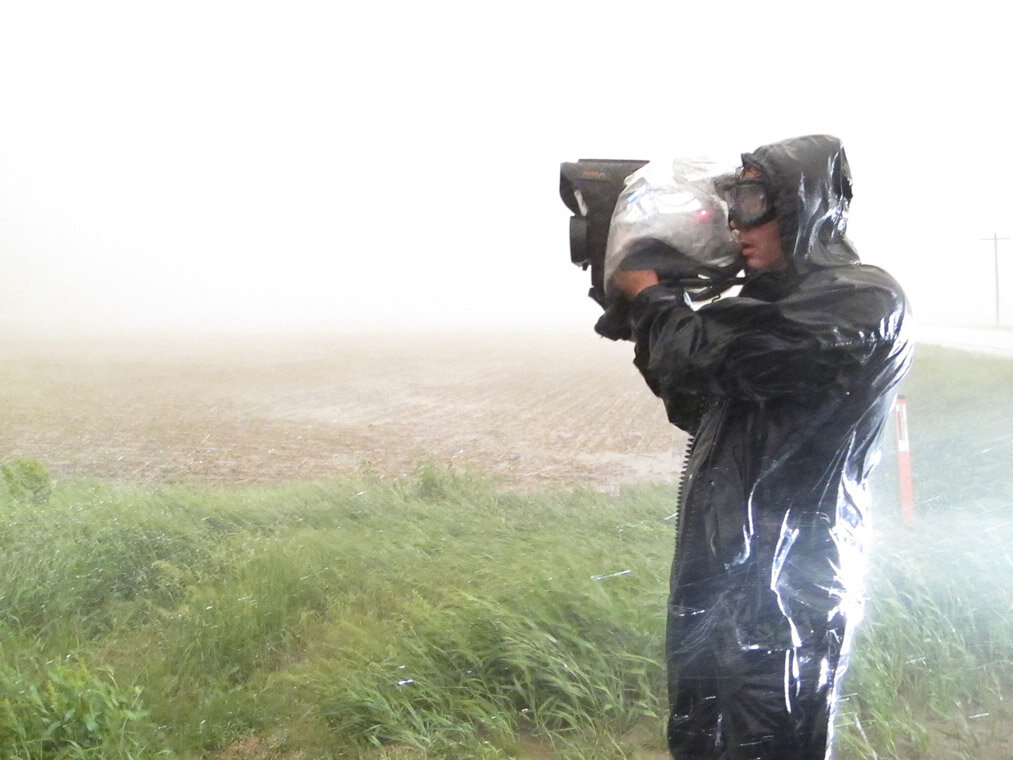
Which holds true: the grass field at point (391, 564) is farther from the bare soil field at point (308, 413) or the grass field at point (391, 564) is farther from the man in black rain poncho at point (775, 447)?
the man in black rain poncho at point (775, 447)

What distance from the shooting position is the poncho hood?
0.95 m

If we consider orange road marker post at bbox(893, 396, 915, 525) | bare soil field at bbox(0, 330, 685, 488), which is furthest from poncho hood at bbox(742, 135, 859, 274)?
orange road marker post at bbox(893, 396, 915, 525)

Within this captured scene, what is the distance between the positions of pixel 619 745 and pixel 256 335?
92.9 inches

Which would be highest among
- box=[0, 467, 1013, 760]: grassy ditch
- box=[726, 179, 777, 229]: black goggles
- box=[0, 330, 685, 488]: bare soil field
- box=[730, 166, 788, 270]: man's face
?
box=[726, 179, 777, 229]: black goggles

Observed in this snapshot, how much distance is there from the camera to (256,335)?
3461 millimetres

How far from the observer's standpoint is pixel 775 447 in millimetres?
1017

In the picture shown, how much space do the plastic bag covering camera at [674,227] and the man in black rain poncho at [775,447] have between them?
0.02 meters

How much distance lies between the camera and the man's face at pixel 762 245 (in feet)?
3.27

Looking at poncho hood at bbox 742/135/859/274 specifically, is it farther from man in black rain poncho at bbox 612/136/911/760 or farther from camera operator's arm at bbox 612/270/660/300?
camera operator's arm at bbox 612/270/660/300

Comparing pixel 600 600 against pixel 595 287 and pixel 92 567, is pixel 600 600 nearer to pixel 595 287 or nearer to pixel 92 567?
pixel 595 287

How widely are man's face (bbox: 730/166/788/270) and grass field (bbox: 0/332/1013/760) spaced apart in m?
1.18

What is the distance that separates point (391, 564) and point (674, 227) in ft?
5.56

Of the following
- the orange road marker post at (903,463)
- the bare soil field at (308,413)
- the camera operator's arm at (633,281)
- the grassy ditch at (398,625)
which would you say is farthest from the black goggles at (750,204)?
the orange road marker post at (903,463)

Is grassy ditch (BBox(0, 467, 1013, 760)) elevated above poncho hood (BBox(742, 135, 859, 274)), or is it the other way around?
poncho hood (BBox(742, 135, 859, 274))
